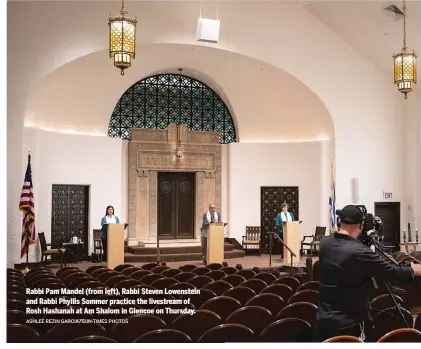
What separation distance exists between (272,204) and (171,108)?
397 centimetres

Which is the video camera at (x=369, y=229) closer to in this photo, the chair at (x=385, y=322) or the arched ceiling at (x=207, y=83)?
the chair at (x=385, y=322)

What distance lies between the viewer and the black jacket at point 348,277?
3.46 meters

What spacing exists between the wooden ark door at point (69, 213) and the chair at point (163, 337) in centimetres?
969

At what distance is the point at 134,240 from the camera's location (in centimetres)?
1418

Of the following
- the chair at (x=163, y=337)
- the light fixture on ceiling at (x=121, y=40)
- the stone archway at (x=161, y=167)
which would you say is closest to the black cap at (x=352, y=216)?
the chair at (x=163, y=337)

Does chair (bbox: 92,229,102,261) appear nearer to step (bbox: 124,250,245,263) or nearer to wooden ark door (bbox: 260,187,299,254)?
step (bbox: 124,250,245,263)

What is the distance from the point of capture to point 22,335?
395cm

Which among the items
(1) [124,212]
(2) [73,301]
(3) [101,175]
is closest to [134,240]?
(1) [124,212]

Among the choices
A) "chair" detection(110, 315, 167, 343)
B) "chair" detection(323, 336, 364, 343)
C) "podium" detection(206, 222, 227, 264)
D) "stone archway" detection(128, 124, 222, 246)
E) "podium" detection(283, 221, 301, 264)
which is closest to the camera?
"chair" detection(323, 336, 364, 343)

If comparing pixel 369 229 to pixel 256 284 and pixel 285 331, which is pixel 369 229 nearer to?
pixel 285 331

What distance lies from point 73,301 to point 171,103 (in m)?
10.4

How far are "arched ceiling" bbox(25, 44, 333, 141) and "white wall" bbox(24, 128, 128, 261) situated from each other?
17.2 inches

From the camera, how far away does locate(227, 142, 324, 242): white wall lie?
1464cm

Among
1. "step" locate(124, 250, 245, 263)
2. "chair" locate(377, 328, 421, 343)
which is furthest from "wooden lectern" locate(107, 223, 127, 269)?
"chair" locate(377, 328, 421, 343)
